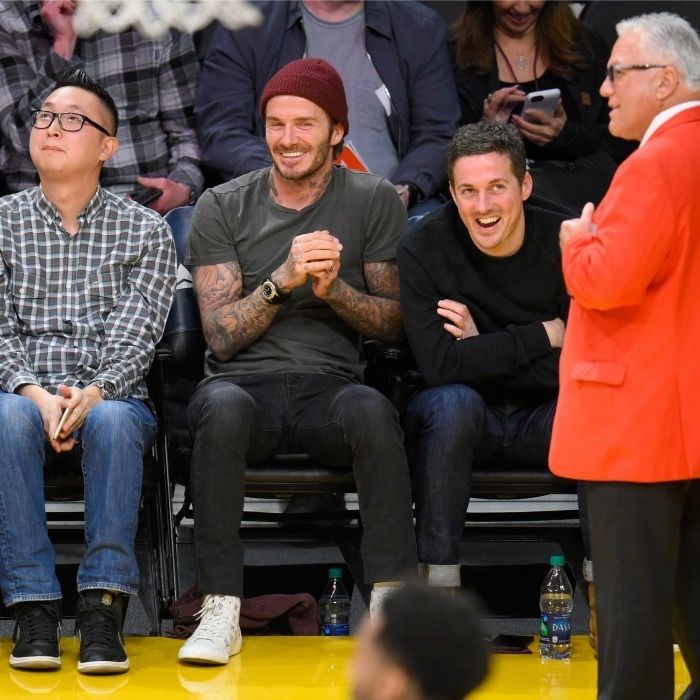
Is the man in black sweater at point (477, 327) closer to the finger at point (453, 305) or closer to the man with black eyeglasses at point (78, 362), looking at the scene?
the finger at point (453, 305)

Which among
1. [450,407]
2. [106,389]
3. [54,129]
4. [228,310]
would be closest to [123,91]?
[54,129]

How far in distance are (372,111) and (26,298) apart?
4.78 feet

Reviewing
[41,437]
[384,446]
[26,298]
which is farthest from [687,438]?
[26,298]

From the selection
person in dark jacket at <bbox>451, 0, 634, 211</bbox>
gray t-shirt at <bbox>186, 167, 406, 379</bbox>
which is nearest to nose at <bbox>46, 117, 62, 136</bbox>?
gray t-shirt at <bbox>186, 167, 406, 379</bbox>

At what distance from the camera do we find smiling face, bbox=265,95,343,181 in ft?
12.3

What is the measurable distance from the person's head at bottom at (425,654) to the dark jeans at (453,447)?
6.99 feet

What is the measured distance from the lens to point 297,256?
3.53 metres

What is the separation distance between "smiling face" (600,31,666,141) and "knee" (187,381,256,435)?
125cm

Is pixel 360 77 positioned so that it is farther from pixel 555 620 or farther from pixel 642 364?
pixel 642 364

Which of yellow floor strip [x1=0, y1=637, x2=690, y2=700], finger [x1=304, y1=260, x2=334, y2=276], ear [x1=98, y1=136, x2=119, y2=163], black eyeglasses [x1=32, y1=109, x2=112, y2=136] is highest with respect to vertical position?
black eyeglasses [x1=32, y1=109, x2=112, y2=136]

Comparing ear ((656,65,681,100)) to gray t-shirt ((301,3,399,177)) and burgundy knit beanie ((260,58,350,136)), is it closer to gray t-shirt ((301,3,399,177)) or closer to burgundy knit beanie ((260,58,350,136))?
burgundy knit beanie ((260,58,350,136))

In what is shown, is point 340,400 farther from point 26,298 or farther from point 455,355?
point 26,298

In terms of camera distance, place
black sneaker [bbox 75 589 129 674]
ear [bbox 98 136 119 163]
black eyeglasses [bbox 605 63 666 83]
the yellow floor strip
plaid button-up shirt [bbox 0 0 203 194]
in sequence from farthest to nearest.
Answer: plaid button-up shirt [bbox 0 0 203 194] < ear [bbox 98 136 119 163] < black sneaker [bbox 75 589 129 674] < the yellow floor strip < black eyeglasses [bbox 605 63 666 83]

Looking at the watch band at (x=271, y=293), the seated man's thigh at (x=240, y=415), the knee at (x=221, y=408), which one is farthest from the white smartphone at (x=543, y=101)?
the knee at (x=221, y=408)
